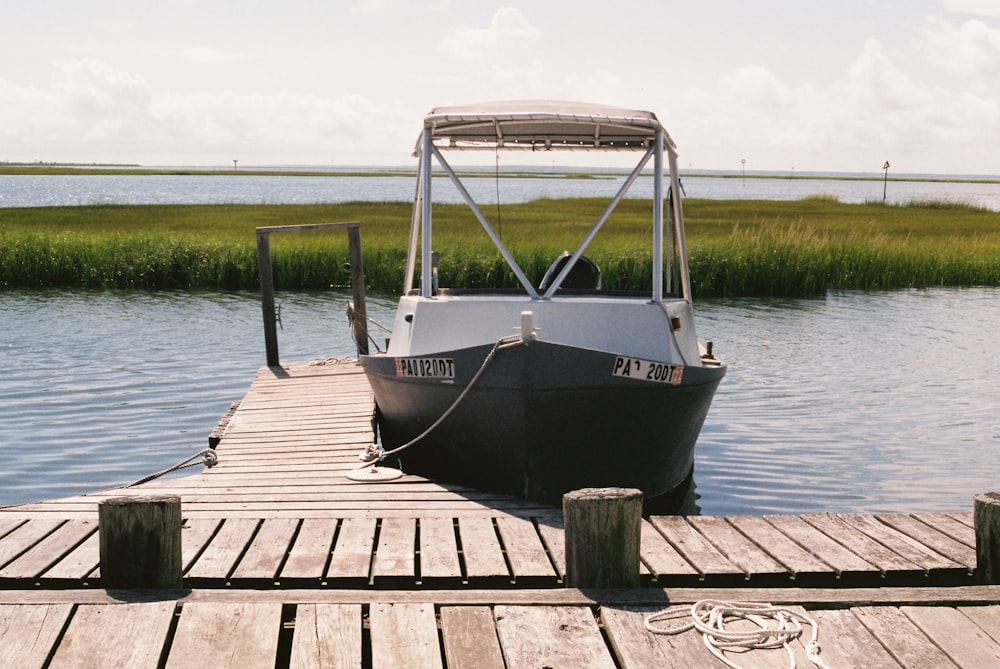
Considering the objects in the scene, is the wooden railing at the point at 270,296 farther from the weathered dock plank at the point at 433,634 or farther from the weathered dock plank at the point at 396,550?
the weathered dock plank at the point at 433,634

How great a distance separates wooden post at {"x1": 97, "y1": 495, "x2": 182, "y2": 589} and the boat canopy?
4.79 meters

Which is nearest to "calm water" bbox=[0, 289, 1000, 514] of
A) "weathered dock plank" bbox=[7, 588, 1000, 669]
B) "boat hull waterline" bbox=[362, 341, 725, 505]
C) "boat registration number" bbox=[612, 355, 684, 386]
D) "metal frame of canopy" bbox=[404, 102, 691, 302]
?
"boat hull waterline" bbox=[362, 341, 725, 505]

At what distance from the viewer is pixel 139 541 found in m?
5.44

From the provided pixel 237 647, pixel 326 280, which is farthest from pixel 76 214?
pixel 237 647

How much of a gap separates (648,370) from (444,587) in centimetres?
298

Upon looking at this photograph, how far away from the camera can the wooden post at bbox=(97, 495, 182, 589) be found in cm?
541

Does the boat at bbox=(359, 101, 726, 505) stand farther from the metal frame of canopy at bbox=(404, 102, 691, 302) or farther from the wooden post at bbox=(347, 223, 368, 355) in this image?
the wooden post at bbox=(347, 223, 368, 355)

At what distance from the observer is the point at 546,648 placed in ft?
16.2

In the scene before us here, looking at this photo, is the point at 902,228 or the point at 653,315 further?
the point at 902,228

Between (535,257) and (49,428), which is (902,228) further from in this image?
(49,428)

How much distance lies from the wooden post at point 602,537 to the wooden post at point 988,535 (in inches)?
81.6

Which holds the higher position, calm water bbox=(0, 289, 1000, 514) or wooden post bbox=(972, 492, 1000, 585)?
wooden post bbox=(972, 492, 1000, 585)

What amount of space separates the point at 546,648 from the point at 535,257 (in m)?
21.4

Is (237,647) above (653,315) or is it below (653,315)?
below
